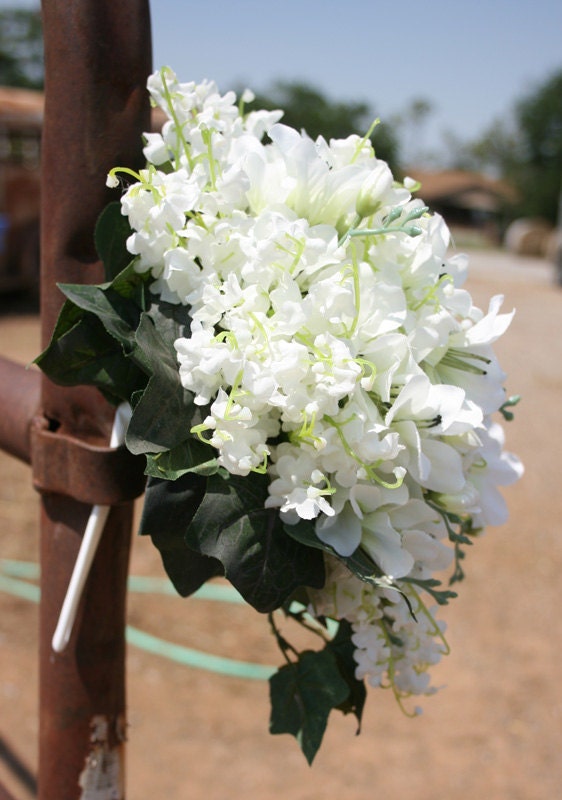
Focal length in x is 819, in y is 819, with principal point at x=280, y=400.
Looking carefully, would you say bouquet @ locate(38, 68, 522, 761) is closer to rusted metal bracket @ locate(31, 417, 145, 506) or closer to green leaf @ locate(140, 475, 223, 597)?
green leaf @ locate(140, 475, 223, 597)

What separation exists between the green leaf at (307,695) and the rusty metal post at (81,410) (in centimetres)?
26

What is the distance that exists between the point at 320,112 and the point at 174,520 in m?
28.0

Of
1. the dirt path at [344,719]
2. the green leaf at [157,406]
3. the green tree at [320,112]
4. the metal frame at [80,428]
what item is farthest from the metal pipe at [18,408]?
the green tree at [320,112]

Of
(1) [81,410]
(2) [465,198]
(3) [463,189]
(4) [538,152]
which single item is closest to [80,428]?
(1) [81,410]

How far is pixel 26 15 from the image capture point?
34.3 m

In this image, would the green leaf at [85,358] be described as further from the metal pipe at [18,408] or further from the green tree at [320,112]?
the green tree at [320,112]

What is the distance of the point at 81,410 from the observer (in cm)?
93

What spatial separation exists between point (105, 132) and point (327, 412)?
1.40ft

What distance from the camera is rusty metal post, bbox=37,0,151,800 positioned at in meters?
0.84

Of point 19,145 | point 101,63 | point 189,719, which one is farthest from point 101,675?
point 19,145

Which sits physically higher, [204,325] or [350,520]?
[204,325]

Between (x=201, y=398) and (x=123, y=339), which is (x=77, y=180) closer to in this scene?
(x=123, y=339)

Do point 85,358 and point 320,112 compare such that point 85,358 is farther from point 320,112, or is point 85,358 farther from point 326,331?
point 320,112

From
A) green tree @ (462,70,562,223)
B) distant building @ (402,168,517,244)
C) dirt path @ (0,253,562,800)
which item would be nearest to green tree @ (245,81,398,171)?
green tree @ (462,70,562,223)
